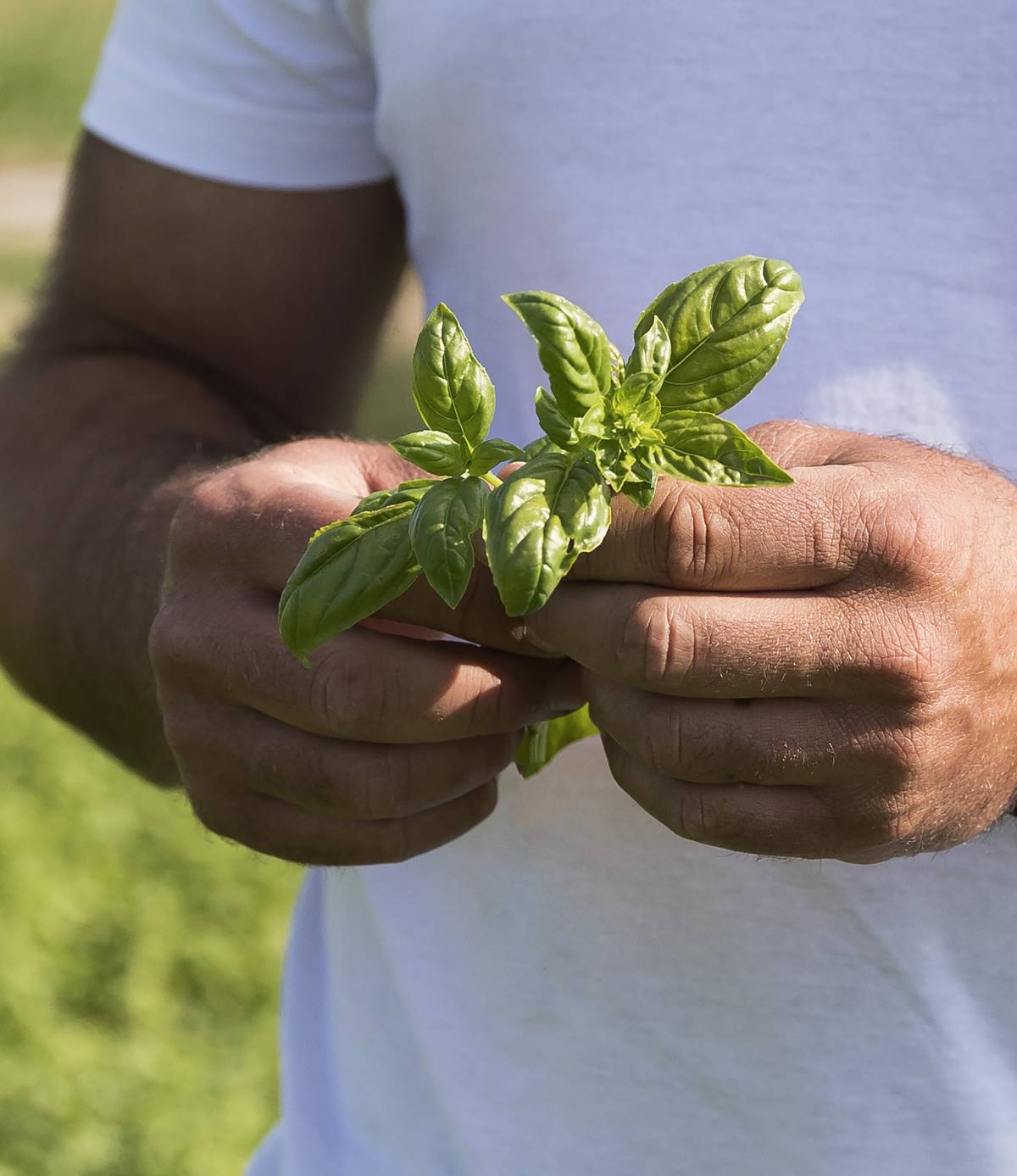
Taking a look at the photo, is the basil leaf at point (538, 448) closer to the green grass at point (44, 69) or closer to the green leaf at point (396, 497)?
the green leaf at point (396, 497)

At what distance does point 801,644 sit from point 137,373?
1070mm

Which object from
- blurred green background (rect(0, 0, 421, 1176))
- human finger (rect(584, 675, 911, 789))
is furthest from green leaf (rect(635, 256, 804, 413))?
blurred green background (rect(0, 0, 421, 1176))

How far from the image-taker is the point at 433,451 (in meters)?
0.91

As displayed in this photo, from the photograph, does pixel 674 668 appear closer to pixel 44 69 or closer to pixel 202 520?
pixel 202 520

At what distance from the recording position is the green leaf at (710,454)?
84 cm

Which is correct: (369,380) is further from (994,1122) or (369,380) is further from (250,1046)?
(250,1046)

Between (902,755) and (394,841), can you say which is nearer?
(902,755)

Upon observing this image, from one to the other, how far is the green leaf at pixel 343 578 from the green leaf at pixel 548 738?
0.88 ft

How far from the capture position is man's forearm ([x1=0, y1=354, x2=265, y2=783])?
1479 mm

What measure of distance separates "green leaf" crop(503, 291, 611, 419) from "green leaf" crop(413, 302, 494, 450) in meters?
0.05

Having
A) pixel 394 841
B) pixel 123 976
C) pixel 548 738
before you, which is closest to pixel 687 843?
pixel 548 738

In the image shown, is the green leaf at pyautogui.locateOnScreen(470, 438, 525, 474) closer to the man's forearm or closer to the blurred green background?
the man's forearm

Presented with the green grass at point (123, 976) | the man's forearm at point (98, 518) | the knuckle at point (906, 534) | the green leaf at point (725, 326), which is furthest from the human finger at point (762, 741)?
the green grass at point (123, 976)

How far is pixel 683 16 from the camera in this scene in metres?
1.29
